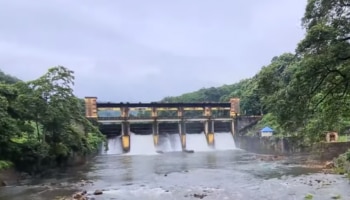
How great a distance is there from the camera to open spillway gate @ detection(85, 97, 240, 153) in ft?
176

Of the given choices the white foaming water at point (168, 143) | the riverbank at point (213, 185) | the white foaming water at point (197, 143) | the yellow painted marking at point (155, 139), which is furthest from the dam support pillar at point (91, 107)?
the riverbank at point (213, 185)

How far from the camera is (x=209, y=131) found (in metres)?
57.3

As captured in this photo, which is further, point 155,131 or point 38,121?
point 155,131

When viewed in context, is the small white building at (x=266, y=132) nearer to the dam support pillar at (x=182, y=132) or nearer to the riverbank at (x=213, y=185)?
the dam support pillar at (x=182, y=132)

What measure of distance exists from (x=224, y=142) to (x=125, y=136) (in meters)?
14.4

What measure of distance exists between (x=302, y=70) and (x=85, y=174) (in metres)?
21.6

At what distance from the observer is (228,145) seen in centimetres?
5747

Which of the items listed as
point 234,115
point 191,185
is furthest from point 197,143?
point 191,185

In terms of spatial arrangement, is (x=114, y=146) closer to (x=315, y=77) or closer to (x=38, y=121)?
(x=38, y=121)

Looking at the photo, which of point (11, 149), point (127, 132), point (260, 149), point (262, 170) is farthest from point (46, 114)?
point (260, 149)

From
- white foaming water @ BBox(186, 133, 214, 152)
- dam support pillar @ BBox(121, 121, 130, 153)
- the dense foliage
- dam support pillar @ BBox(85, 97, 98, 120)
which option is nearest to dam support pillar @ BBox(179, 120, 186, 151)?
white foaming water @ BBox(186, 133, 214, 152)

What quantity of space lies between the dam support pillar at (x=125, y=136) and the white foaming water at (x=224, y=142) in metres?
12.6

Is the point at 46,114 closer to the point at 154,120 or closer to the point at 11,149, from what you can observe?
the point at 11,149

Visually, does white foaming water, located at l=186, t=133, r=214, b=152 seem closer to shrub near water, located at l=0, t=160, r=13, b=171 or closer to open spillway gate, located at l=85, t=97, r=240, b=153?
open spillway gate, located at l=85, t=97, r=240, b=153
